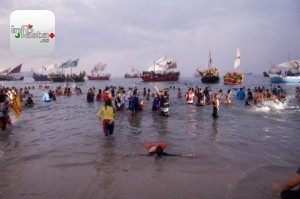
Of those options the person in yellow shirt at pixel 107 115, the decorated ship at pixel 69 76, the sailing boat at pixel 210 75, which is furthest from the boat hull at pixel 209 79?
the person in yellow shirt at pixel 107 115

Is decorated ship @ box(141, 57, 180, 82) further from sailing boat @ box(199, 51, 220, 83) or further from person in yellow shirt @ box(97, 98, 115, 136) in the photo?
person in yellow shirt @ box(97, 98, 115, 136)

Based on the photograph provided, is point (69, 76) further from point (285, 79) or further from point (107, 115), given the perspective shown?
point (107, 115)

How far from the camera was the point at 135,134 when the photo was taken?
12336 millimetres

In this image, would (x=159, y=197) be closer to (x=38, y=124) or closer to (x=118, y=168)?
(x=118, y=168)

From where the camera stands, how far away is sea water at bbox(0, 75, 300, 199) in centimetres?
633

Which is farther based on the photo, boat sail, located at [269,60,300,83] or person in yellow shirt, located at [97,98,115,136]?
boat sail, located at [269,60,300,83]

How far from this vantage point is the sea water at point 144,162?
6332 millimetres

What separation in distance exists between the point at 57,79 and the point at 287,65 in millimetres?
70852

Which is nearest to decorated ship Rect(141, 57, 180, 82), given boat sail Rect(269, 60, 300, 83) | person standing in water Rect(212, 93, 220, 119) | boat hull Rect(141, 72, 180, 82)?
boat hull Rect(141, 72, 180, 82)

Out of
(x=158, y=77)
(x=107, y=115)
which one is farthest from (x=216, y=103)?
(x=158, y=77)

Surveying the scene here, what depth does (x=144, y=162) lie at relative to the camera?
26.9 feet

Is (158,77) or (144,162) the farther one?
(158,77)

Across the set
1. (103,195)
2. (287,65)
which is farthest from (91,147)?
(287,65)

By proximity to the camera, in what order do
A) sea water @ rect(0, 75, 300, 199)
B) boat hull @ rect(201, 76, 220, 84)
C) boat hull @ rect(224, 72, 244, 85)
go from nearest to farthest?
sea water @ rect(0, 75, 300, 199)
boat hull @ rect(224, 72, 244, 85)
boat hull @ rect(201, 76, 220, 84)
